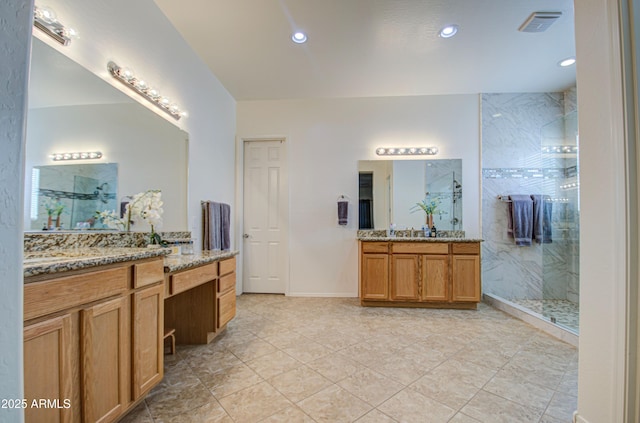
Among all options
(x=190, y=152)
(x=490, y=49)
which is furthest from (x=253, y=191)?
(x=490, y=49)

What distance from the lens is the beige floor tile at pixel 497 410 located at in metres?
1.41

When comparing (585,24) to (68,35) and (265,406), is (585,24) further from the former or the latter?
(68,35)

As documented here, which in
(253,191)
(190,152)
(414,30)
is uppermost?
(414,30)

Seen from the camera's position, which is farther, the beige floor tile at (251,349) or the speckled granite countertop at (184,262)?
the beige floor tile at (251,349)

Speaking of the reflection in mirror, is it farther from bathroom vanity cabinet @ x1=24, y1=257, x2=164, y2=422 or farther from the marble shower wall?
the marble shower wall

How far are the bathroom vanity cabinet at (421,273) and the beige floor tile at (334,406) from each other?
1734 mm

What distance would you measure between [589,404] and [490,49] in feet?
10.0

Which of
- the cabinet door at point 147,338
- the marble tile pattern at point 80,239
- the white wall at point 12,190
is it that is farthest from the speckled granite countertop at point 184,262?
the white wall at point 12,190

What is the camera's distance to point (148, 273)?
1.44m

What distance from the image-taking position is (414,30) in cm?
239

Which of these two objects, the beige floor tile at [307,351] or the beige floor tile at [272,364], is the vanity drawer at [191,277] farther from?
the beige floor tile at [307,351]

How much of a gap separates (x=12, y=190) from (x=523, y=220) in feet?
14.8

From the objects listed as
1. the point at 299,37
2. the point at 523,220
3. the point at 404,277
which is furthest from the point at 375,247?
the point at 299,37

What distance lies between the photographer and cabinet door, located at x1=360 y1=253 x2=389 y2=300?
324 centimetres
